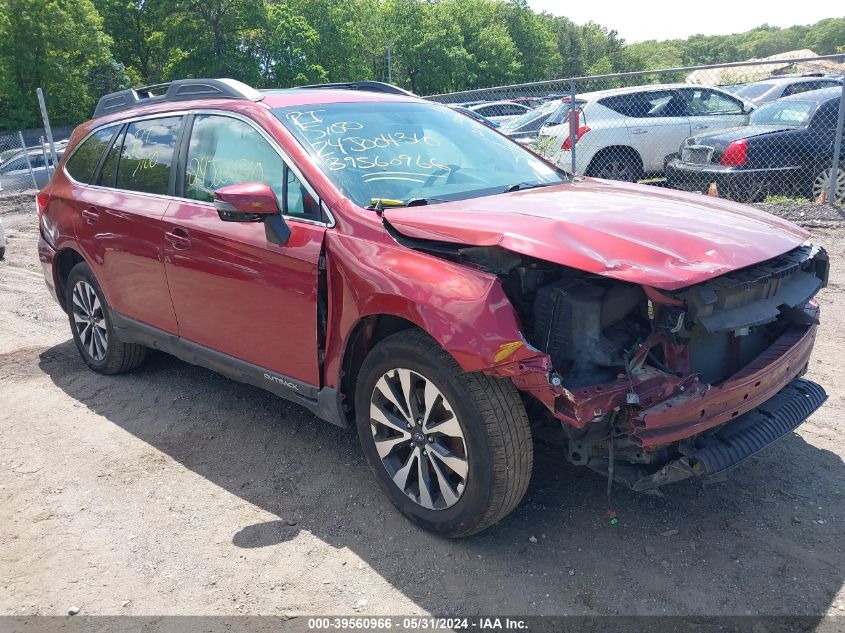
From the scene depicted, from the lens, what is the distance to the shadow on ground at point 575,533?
2723mm

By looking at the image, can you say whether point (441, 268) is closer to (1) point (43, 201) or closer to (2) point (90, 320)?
(2) point (90, 320)

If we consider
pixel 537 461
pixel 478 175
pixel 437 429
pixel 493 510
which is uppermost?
pixel 478 175

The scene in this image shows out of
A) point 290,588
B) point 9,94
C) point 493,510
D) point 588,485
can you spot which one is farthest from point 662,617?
point 9,94

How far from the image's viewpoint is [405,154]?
12.2ft

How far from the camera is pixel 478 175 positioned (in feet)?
12.5

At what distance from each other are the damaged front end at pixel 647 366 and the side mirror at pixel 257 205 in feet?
3.17

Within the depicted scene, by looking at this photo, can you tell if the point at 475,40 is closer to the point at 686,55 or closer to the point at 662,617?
the point at 662,617

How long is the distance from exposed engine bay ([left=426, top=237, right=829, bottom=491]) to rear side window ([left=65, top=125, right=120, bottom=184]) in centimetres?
323

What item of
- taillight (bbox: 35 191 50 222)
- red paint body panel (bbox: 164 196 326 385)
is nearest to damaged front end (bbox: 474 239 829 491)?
red paint body panel (bbox: 164 196 326 385)

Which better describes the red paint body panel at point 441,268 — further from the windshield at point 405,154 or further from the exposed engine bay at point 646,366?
the windshield at point 405,154

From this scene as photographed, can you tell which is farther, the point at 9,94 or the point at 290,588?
the point at 9,94

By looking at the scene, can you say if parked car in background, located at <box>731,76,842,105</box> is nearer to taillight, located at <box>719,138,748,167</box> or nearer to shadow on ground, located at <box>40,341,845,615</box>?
taillight, located at <box>719,138,748,167</box>

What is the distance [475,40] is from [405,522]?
55.7m

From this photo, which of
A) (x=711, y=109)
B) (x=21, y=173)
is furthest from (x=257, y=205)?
(x=21, y=173)
